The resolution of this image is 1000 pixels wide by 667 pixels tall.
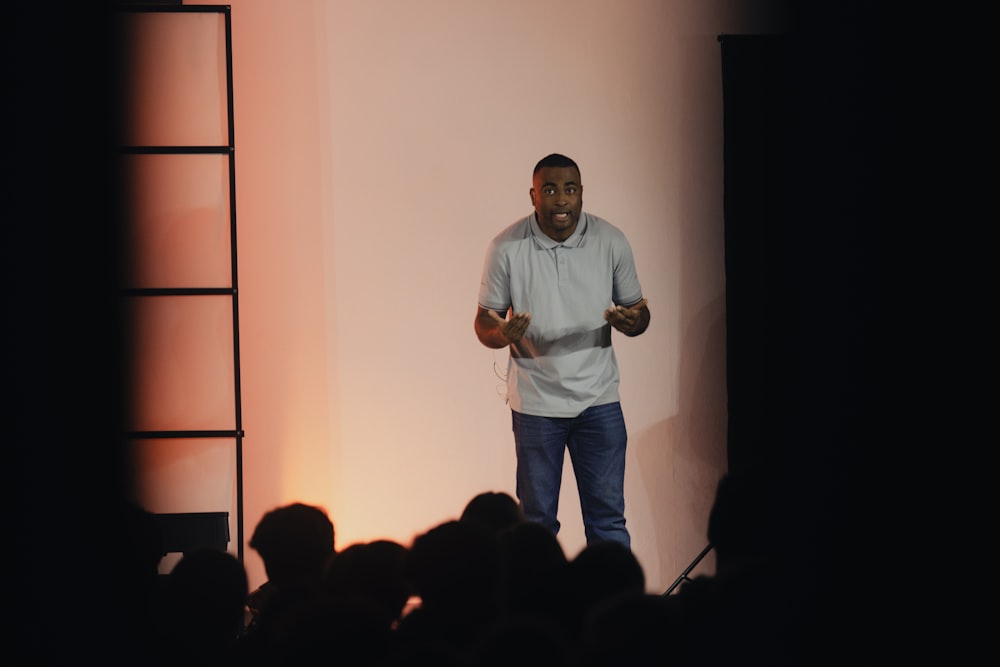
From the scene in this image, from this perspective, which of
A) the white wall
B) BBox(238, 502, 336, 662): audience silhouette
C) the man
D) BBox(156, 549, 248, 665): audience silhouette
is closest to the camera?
BBox(156, 549, 248, 665): audience silhouette

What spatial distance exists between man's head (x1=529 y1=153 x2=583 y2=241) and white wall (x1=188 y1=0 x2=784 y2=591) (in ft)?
1.55

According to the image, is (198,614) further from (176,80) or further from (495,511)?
(176,80)

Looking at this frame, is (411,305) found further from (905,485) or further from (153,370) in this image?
(905,485)

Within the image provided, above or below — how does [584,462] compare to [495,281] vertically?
below

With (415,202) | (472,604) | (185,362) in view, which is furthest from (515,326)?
(472,604)

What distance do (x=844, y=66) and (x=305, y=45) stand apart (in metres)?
2.07

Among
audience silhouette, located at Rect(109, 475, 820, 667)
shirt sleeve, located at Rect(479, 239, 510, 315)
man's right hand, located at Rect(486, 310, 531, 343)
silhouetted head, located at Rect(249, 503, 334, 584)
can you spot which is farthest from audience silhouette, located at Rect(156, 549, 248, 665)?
shirt sleeve, located at Rect(479, 239, 510, 315)

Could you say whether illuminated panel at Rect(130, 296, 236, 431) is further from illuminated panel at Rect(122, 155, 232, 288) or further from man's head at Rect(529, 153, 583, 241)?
man's head at Rect(529, 153, 583, 241)

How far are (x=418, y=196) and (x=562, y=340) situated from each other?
34.6 inches

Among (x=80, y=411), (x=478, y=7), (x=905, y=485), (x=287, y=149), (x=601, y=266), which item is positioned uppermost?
(x=478, y=7)

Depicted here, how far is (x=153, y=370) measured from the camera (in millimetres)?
3070

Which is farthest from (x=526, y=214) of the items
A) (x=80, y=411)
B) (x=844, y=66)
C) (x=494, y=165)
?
(x=80, y=411)

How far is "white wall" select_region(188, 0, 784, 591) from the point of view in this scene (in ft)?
10.5

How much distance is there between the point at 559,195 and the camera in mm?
2746
